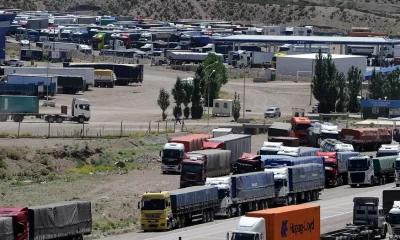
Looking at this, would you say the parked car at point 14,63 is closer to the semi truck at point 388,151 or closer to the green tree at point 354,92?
the green tree at point 354,92

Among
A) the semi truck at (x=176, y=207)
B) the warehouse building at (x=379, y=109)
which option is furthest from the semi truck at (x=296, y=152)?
the warehouse building at (x=379, y=109)

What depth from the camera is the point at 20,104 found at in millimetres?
94688

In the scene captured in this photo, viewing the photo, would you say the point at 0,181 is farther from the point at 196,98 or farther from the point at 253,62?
the point at 253,62

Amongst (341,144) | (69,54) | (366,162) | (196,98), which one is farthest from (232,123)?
(69,54)

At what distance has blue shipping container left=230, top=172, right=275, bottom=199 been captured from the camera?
2167 inches

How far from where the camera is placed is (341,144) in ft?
260

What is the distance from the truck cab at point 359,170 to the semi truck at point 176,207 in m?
16.1

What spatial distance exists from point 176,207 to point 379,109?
6150cm

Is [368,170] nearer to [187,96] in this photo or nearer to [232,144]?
[232,144]

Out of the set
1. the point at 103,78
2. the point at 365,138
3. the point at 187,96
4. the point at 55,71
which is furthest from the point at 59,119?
the point at 103,78

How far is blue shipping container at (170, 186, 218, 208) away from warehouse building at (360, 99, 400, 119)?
2258 inches

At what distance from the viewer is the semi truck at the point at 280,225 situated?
39281 mm

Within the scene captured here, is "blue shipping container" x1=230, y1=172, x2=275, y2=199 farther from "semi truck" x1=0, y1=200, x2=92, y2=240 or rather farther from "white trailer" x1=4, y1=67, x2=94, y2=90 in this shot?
"white trailer" x1=4, y1=67, x2=94, y2=90

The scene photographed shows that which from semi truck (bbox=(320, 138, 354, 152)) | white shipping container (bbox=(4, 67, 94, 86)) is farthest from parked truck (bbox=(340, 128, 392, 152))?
white shipping container (bbox=(4, 67, 94, 86))
